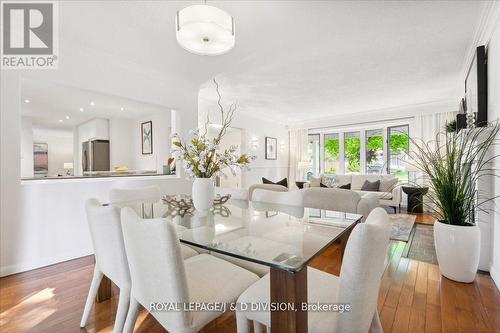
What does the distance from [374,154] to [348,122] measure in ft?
3.70

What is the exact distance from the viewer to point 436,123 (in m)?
5.17

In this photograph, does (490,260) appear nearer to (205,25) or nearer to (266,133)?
(205,25)

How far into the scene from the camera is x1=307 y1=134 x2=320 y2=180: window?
7.25 m

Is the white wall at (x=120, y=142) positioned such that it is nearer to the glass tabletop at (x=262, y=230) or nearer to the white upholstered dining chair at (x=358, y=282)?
the glass tabletop at (x=262, y=230)

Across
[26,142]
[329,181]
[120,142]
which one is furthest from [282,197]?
[26,142]

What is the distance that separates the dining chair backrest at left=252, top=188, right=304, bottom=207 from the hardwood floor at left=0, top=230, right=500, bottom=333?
2.60 feet

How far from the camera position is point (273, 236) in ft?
4.38

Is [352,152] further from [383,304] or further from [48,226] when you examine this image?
[48,226]

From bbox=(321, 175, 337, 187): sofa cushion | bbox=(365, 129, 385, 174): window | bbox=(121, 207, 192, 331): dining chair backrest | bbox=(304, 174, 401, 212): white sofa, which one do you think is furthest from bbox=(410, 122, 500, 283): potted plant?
bbox=(365, 129, 385, 174): window

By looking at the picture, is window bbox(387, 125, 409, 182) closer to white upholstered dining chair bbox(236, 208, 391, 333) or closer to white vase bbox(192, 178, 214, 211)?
white vase bbox(192, 178, 214, 211)

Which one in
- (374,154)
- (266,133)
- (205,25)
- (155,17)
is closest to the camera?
(205,25)

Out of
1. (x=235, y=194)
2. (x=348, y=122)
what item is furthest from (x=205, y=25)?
(x=348, y=122)

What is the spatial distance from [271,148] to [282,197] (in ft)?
15.5

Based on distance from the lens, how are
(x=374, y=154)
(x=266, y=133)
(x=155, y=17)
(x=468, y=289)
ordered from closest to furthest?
(x=468, y=289) → (x=155, y=17) → (x=374, y=154) → (x=266, y=133)
